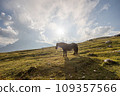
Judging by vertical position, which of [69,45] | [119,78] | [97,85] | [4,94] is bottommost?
[4,94]

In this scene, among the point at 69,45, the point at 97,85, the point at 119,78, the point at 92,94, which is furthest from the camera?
the point at 69,45

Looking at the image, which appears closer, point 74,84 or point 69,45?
point 74,84

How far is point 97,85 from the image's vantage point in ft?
19.2

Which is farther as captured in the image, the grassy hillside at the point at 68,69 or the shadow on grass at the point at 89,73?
the grassy hillside at the point at 68,69

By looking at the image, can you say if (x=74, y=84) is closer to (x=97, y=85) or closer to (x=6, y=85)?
(x=97, y=85)

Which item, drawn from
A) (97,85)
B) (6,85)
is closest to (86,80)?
(97,85)

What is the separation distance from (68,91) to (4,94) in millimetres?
5639

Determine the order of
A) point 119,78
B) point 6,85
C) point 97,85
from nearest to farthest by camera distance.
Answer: point 97,85
point 119,78
point 6,85

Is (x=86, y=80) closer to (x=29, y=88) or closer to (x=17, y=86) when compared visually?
(x=29, y=88)

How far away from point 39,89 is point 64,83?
2476mm

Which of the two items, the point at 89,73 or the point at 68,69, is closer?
the point at 89,73

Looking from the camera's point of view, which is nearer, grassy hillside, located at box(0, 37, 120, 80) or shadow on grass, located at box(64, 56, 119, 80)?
shadow on grass, located at box(64, 56, 119, 80)

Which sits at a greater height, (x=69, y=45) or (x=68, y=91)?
(x=69, y=45)

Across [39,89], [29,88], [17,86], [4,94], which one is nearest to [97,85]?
[39,89]
